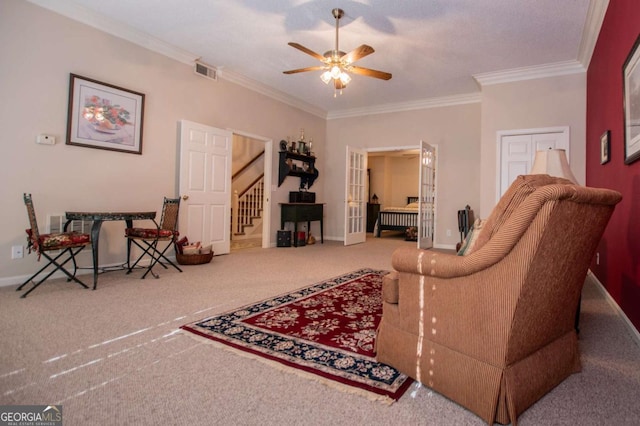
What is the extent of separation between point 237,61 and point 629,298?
205 inches

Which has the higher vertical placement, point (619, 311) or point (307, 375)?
point (619, 311)

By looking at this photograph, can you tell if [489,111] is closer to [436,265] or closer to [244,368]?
[436,265]

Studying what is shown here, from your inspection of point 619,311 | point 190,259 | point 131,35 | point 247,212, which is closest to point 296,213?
point 247,212

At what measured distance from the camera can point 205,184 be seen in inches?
204

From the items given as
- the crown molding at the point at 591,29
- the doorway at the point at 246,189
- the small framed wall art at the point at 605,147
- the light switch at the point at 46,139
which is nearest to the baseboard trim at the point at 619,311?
the small framed wall art at the point at 605,147

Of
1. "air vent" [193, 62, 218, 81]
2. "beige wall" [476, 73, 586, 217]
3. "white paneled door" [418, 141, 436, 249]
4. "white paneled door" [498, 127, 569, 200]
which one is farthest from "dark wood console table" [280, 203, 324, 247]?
"white paneled door" [498, 127, 569, 200]

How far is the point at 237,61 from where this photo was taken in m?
5.11

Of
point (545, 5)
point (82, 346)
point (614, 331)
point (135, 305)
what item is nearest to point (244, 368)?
point (82, 346)

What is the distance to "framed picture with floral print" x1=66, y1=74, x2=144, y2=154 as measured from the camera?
12.3 ft

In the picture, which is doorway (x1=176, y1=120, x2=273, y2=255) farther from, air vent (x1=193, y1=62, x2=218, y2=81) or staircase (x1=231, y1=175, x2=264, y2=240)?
staircase (x1=231, y1=175, x2=264, y2=240)

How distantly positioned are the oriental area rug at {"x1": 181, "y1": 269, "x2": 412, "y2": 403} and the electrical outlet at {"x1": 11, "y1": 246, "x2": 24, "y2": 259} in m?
2.37

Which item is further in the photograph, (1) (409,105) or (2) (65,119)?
(1) (409,105)

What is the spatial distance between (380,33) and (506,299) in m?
3.84

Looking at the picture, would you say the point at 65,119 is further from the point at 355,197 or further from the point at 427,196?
the point at 427,196
